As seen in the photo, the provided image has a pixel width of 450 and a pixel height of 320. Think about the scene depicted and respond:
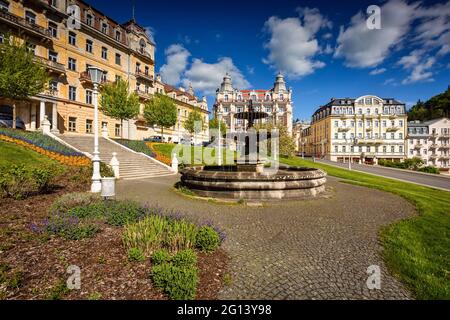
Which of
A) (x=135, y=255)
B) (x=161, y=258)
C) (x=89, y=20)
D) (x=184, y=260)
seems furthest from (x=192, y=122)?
(x=184, y=260)

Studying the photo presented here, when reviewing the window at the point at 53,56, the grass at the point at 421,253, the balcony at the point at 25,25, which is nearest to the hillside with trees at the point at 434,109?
the grass at the point at 421,253

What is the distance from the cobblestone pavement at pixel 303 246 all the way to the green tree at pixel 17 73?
1904 centimetres

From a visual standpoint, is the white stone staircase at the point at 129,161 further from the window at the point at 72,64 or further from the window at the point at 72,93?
the window at the point at 72,64

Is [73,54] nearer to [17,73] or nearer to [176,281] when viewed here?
[17,73]

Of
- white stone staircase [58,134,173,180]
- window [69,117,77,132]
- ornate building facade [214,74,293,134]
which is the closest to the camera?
white stone staircase [58,134,173,180]

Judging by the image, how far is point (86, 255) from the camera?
3.61 metres

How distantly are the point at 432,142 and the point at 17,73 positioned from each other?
85.8 meters

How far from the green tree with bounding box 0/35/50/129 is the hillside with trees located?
104146mm

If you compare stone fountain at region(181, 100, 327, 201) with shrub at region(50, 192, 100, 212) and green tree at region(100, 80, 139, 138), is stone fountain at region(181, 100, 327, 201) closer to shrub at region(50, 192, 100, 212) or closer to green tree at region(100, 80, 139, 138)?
shrub at region(50, 192, 100, 212)

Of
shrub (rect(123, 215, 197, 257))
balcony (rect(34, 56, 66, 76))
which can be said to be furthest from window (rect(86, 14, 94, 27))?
shrub (rect(123, 215, 197, 257))

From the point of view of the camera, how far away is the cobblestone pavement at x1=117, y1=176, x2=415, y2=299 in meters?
2.92

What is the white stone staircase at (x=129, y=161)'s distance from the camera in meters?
15.7

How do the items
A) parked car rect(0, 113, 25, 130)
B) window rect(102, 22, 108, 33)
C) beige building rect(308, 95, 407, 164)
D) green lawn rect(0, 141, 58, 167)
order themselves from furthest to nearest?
beige building rect(308, 95, 407, 164) < window rect(102, 22, 108, 33) < parked car rect(0, 113, 25, 130) < green lawn rect(0, 141, 58, 167)

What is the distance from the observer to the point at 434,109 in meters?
74.8
